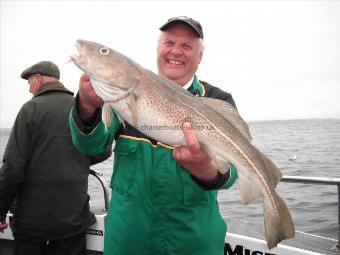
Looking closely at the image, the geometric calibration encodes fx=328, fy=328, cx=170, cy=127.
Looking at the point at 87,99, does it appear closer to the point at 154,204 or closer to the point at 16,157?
the point at 154,204

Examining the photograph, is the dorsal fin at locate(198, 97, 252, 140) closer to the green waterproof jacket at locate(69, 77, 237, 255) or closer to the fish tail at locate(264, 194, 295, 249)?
the green waterproof jacket at locate(69, 77, 237, 255)

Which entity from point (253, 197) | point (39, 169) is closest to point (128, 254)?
point (253, 197)

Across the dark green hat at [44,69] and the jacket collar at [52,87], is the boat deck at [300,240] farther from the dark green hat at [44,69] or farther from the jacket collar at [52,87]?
the dark green hat at [44,69]

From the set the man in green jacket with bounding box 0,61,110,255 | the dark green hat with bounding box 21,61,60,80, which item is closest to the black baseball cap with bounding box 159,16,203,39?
the man in green jacket with bounding box 0,61,110,255

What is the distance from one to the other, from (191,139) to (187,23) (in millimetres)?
1430

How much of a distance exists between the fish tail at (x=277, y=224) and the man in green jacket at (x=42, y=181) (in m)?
2.67

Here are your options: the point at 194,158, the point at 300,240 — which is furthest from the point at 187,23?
the point at 300,240

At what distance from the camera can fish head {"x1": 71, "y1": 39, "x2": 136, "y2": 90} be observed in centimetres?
289

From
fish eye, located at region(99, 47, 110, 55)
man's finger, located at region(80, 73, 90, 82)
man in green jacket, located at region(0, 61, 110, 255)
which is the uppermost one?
fish eye, located at region(99, 47, 110, 55)

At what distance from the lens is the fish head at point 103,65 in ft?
9.50

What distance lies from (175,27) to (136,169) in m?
1.64

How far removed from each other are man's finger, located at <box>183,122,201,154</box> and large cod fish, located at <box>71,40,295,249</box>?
0.19 ft

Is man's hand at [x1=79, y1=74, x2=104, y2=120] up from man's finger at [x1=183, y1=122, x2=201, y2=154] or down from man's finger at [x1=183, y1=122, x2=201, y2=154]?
up

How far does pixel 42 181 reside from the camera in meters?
4.34
